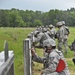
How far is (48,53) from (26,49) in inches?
39.2

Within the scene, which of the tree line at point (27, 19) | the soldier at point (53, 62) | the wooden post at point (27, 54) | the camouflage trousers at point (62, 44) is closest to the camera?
the soldier at point (53, 62)

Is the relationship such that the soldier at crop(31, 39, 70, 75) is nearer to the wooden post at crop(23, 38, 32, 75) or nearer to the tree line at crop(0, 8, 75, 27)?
the wooden post at crop(23, 38, 32, 75)

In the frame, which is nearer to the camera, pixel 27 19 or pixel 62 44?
pixel 62 44

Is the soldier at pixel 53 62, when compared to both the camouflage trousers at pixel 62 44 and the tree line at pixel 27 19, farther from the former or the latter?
the tree line at pixel 27 19

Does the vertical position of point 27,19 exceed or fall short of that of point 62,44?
it falls short

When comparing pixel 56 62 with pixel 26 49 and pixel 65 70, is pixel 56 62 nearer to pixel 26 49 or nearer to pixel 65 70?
pixel 65 70

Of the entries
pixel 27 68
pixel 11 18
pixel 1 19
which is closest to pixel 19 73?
pixel 27 68

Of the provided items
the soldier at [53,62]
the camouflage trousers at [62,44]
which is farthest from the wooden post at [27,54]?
the camouflage trousers at [62,44]

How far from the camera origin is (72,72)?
13500 mm

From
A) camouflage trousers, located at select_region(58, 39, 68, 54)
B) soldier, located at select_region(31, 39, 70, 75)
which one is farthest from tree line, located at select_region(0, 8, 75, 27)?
soldier, located at select_region(31, 39, 70, 75)

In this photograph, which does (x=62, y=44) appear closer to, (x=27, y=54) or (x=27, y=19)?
(x=27, y=54)

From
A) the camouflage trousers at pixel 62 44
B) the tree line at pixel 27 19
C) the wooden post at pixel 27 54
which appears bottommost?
the tree line at pixel 27 19

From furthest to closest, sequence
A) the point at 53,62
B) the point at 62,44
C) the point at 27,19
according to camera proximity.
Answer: the point at 27,19 → the point at 62,44 → the point at 53,62

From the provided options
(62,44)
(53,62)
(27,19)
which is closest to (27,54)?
(53,62)
